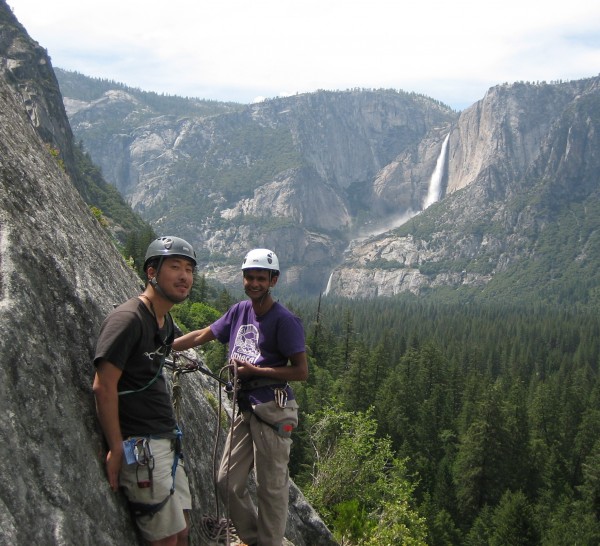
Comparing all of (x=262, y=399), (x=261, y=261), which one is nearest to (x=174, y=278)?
(x=261, y=261)

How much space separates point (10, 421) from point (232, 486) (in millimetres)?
3466

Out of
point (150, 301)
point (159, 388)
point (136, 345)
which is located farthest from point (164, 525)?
point (150, 301)

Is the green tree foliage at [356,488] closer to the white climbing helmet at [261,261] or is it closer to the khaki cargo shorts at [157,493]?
the white climbing helmet at [261,261]

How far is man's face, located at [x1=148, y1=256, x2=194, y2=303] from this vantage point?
5203 millimetres

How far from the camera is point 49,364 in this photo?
451 cm

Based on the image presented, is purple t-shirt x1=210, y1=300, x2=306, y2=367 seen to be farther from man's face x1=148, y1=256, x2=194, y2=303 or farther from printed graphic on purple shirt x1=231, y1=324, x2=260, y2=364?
man's face x1=148, y1=256, x2=194, y2=303

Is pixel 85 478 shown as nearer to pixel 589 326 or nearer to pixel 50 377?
pixel 50 377

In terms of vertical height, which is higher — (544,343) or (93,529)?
(93,529)

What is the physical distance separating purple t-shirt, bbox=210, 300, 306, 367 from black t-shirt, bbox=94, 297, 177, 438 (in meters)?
1.61

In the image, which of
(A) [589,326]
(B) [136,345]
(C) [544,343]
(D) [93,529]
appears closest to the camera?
(D) [93,529]

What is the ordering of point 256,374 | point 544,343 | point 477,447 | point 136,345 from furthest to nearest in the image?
point 544,343
point 477,447
point 256,374
point 136,345

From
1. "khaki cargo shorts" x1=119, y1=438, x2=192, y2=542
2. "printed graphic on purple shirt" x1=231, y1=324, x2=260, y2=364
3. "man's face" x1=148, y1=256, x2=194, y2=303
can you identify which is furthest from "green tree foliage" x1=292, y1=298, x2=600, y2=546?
"man's face" x1=148, y1=256, x2=194, y2=303

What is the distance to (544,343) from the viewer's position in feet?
394

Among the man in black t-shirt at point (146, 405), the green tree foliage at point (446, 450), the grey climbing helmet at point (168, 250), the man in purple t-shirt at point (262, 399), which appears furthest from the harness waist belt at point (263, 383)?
the green tree foliage at point (446, 450)
